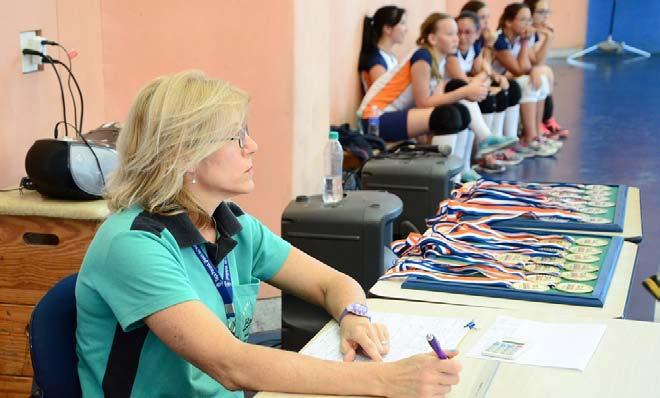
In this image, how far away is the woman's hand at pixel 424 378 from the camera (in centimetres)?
154

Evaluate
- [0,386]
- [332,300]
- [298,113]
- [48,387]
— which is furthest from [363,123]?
[48,387]

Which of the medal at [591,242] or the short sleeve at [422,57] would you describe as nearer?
the medal at [591,242]

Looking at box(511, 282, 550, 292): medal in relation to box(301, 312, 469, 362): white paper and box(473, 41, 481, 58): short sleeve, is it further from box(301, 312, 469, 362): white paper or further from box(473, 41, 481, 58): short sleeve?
box(473, 41, 481, 58): short sleeve

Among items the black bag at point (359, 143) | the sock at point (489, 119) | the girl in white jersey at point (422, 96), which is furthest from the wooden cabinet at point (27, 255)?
the sock at point (489, 119)

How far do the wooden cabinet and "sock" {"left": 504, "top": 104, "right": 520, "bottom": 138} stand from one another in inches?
205

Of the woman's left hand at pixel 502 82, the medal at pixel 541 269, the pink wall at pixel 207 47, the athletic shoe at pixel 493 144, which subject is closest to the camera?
the medal at pixel 541 269

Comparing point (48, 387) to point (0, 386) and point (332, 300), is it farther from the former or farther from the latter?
point (0, 386)

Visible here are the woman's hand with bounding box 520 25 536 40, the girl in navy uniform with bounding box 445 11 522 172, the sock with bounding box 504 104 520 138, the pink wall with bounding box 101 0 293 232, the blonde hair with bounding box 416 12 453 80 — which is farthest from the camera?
the woman's hand with bounding box 520 25 536 40

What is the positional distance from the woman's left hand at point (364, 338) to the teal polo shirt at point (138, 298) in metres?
0.26

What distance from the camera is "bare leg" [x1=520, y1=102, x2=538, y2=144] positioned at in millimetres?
7766

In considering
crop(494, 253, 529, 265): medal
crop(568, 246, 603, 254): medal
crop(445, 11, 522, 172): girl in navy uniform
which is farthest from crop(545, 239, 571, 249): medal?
crop(445, 11, 522, 172): girl in navy uniform

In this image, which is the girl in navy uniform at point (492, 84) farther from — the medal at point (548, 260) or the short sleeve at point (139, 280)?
the short sleeve at point (139, 280)

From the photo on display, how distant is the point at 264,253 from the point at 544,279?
0.66 metres

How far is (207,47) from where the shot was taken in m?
3.75
